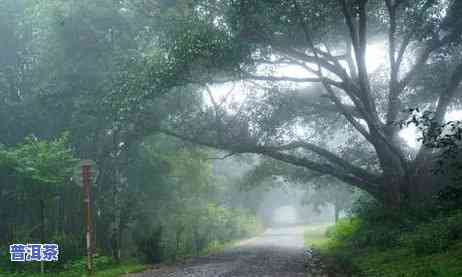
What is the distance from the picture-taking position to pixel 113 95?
74.1 ft

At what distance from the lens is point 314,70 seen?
2270 cm

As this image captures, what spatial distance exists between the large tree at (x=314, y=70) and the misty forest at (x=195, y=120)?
3.3 inches

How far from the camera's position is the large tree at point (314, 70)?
20.4 m

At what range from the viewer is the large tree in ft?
67.1

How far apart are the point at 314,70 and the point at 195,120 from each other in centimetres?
695

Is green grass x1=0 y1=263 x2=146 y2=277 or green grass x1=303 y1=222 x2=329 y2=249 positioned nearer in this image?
green grass x1=0 y1=263 x2=146 y2=277

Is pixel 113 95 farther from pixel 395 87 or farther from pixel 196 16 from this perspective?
pixel 395 87

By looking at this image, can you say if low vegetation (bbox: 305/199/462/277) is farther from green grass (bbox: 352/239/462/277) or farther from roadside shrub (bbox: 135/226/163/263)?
roadside shrub (bbox: 135/226/163/263)

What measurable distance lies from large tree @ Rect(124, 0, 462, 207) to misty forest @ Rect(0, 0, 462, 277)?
0.28ft

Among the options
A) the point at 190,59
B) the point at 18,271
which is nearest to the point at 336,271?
the point at 190,59

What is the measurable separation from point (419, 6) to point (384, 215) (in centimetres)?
917

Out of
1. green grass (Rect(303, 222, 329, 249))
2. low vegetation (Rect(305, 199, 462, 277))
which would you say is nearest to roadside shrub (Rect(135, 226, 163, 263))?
low vegetation (Rect(305, 199, 462, 277))

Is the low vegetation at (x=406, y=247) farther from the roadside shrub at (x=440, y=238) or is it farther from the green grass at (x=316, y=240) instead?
the green grass at (x=316, y=240)

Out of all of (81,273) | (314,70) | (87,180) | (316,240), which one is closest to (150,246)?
(81,273)
